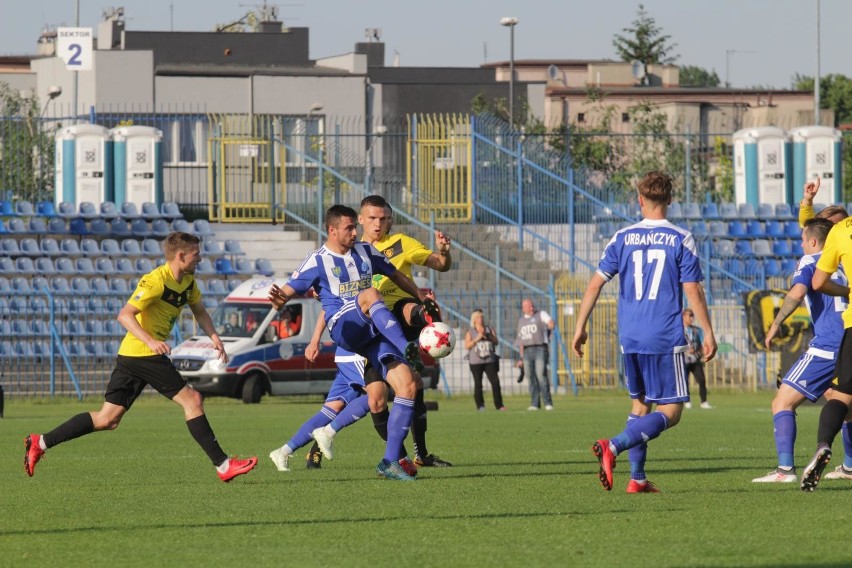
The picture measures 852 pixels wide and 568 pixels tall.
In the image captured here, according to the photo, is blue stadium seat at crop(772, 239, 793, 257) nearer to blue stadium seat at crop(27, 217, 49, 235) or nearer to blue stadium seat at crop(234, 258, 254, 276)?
blue stadium seat at crop(234, 258, 254, 276)

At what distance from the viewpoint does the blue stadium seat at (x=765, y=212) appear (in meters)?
38.0

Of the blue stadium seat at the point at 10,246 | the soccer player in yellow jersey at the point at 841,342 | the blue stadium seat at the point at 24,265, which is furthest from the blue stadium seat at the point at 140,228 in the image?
the soccer player in yellow jersey at the point at 841,342

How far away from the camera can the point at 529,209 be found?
3800 centimetres

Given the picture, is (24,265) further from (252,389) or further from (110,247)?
(252,389)

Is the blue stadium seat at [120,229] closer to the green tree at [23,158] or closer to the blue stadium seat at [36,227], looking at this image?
the blue stadium seat at [36,227]

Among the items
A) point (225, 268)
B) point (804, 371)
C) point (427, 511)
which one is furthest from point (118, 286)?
point (427, 511)

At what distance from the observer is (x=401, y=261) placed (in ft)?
38.9

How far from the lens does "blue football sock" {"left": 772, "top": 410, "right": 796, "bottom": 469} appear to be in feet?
33.9

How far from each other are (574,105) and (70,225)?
53.1 metres

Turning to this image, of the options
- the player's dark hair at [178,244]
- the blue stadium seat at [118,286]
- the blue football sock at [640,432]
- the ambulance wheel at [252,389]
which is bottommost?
the ambulance wheel at [252,389]

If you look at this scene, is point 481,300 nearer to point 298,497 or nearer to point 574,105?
point 298,497

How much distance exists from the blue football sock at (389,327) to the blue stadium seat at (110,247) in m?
22.9

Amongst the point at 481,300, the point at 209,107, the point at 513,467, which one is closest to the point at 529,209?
the point at 481,300

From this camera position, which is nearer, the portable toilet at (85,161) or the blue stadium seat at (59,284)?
the blue stadium seat at (59,284)
